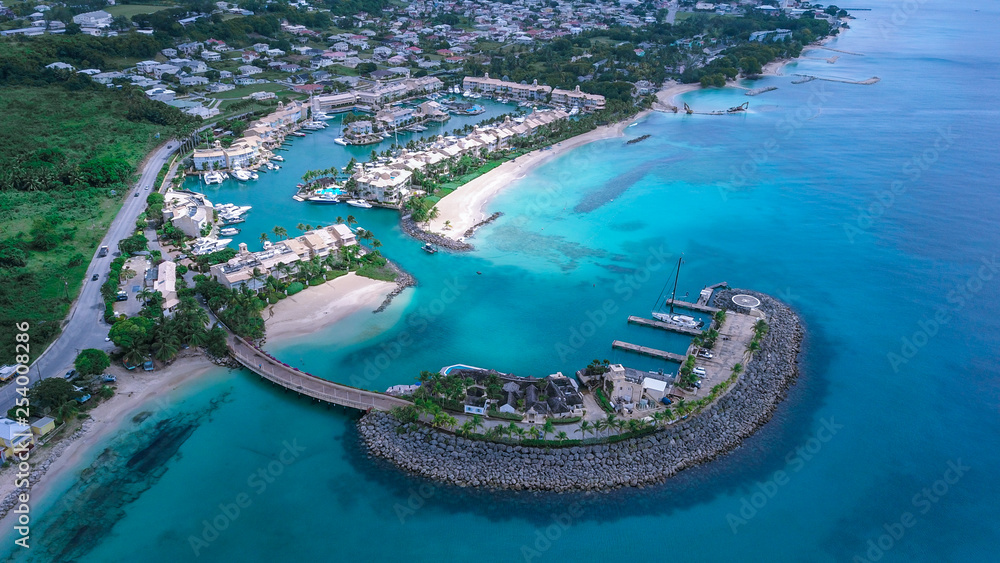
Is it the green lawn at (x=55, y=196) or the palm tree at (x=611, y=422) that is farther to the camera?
the green lawn at (x=55, y=196)

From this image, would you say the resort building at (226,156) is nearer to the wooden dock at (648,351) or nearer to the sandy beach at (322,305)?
the sandy beach at (322,305)

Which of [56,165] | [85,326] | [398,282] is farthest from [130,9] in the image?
[398,282]

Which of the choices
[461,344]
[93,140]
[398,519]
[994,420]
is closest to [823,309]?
[994,420]

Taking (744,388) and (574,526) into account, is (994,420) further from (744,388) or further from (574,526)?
(574,526)

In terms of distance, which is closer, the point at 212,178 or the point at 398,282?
the point at 398,282

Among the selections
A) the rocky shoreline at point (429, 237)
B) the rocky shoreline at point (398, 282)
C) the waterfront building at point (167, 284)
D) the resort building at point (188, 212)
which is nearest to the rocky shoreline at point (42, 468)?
the waterfront building at point (167, 284)

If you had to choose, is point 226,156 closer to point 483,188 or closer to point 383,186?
point 383,186

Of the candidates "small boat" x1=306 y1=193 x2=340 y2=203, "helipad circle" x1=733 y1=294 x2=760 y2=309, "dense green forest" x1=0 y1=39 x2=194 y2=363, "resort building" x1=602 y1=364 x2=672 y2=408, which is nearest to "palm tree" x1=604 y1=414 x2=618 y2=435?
"resort building" x1=602 y1=364 x2=672 y2=408
